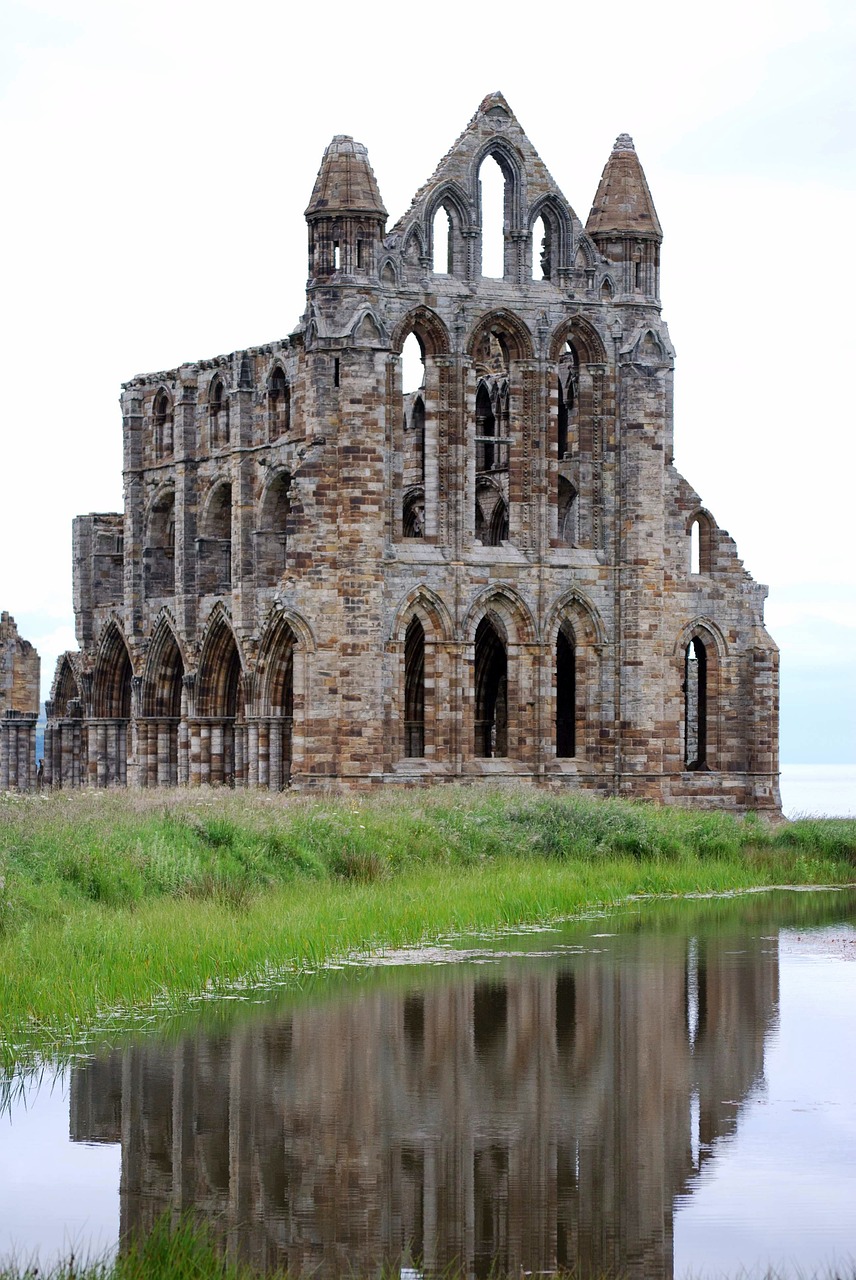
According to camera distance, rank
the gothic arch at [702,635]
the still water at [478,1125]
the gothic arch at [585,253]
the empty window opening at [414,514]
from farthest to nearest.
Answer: the empty window opening at [414,514] → the gothic arch at [702,635] → the gothic arch at [585,253] → the still water at [478,1125]

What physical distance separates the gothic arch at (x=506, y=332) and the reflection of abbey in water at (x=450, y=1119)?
24.2 m

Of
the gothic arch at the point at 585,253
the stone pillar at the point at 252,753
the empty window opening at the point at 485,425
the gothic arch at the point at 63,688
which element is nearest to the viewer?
the stone pillar at the point at 252,753

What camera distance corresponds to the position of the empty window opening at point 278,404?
48969mm

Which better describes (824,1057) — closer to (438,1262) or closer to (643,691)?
(438,1262)

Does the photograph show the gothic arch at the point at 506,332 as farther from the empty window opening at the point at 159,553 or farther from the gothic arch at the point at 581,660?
the empty window opening at the point at 159,553

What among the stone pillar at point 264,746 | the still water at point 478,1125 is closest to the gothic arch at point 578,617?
the stone pillar at point 264,746

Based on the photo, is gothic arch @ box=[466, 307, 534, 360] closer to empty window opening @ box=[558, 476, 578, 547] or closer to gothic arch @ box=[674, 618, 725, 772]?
empty window opening @ box=[558, 476, 578, 547]

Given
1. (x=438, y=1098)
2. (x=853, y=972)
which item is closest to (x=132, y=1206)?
(x=438, y=1098)

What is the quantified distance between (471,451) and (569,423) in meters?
3.59

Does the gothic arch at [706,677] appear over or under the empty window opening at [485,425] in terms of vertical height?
under

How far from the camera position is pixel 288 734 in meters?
47.7

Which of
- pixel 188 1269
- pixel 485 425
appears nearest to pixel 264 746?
pixel 485 425

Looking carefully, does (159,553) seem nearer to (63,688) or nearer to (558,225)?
(63,688)

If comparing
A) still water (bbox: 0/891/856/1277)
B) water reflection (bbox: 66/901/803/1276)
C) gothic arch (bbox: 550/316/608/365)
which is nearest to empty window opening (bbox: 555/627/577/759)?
Answer: gothic arch (bbox: 550/316/608/365)
